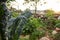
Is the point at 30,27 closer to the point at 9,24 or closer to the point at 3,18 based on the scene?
the point at 9,24

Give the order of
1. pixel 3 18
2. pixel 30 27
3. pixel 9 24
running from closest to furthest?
pixel 3 18 → pixel 9 24 → pixel 30 27

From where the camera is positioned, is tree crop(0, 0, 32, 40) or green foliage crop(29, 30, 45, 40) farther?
green foliage crop(29, 30, 45, 40)

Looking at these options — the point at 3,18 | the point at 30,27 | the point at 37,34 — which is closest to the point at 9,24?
Result: the point at 3,18

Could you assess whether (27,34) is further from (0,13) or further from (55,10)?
(0,13)

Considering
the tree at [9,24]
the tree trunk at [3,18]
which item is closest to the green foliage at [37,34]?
the tree at [9,24]

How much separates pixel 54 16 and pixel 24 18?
11.3ft

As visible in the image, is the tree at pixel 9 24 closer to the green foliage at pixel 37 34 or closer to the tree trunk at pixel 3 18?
the tree trunk at pixel 3 18

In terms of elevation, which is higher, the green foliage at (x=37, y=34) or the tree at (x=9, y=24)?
the tree at (x=9, y=24)

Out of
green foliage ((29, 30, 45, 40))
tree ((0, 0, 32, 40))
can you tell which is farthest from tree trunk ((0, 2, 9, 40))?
green foliage ((29, 30, 45, 40))

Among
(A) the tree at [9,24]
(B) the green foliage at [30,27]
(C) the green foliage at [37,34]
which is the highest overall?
(A) the tree at [9,24]

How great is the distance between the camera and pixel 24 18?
9.00ft

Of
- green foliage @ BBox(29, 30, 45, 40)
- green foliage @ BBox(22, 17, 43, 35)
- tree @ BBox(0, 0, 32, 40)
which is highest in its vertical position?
A: tree @ BBox(0, 0, 32, 40)

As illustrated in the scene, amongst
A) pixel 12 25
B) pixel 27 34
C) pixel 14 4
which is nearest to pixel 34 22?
pixel 27 34

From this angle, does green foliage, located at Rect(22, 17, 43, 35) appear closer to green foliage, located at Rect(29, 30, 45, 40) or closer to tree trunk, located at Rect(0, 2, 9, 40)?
green foliage, located at Rect(29, 30, 45, 40)
